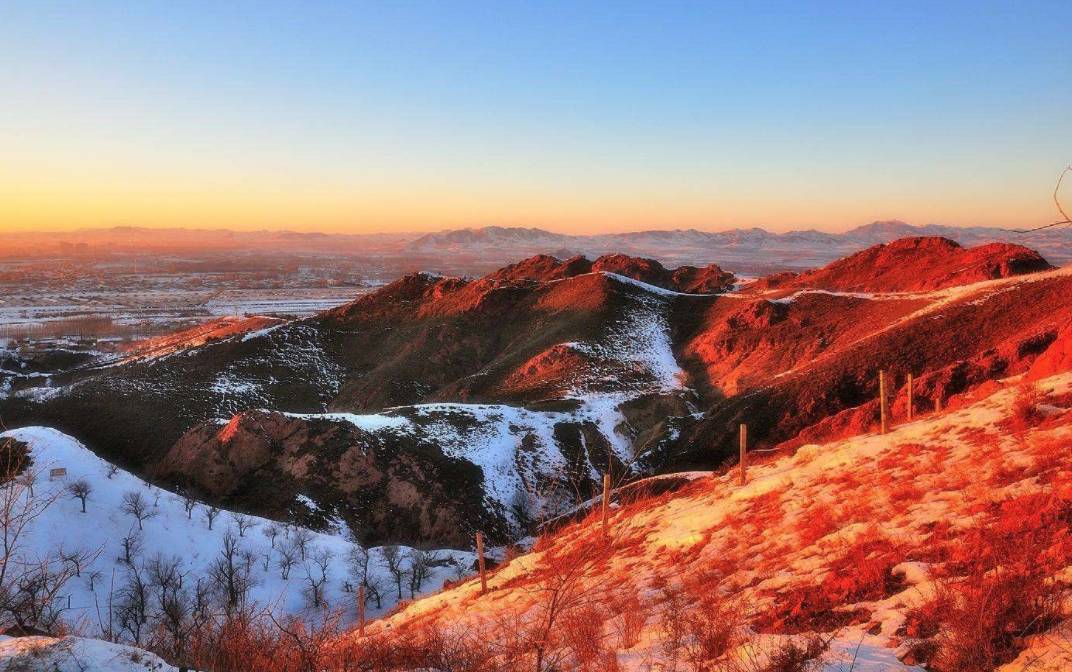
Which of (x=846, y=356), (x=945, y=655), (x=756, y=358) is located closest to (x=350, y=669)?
(x=945, y=655)

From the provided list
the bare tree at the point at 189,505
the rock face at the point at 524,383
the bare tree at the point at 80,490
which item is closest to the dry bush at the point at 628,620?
the rock face at the point at 524,383

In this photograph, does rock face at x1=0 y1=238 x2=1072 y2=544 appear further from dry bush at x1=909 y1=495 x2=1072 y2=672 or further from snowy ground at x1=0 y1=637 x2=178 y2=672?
snowy ground at x1=0 y1=637 x2=178 y2=672

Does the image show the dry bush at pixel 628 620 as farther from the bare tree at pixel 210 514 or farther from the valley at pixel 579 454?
the bare tree at pixel 210 514

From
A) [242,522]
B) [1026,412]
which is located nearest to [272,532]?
[242,522]

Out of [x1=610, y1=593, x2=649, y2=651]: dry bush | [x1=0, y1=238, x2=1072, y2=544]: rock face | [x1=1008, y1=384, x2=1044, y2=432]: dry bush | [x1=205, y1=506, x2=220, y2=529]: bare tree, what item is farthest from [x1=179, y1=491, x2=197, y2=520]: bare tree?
[x1=1008, y1=384, x2=1044, y2=432]: dry bush

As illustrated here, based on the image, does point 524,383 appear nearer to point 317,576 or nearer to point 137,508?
point 317,576
